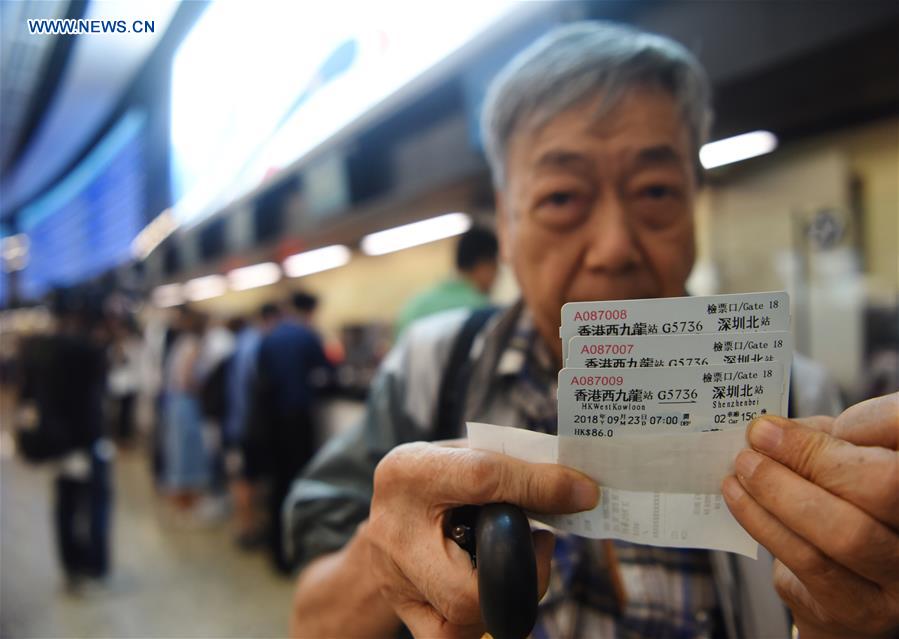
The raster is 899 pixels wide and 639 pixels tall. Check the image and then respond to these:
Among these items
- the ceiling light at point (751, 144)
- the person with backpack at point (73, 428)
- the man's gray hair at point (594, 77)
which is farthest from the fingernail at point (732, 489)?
the person with backpack at point (73, 428)

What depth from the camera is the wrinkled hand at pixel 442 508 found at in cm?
39

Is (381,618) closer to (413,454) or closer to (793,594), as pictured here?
(413,454)

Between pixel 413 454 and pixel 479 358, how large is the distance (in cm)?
30

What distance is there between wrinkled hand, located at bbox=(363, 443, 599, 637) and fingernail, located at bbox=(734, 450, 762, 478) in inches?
3.9

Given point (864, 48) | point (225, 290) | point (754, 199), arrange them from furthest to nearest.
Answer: point (225, 290), point (754, 199), point (864, 48)

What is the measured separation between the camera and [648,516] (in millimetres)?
392

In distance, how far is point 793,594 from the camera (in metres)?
0.44

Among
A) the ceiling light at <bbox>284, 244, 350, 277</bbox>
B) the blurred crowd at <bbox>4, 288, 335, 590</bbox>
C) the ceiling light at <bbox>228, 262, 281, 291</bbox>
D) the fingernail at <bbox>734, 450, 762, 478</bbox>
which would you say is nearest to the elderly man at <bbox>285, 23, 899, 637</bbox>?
the fingernail at <bbox>734, 450, 762, 478</bbox>

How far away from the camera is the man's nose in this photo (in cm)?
54

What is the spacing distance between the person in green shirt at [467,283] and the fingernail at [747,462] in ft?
4.54

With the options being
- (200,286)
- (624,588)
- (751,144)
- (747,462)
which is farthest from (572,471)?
(200,286)

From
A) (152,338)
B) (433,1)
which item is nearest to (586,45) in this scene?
(433,1)

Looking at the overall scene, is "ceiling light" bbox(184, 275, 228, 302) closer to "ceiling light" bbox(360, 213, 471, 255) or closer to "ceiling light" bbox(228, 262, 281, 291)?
"ceiling light" bbox(228, 262, 281, 291)

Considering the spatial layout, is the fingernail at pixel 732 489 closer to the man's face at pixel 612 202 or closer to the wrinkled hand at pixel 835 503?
the wrinkled hand at pixel 835 503
